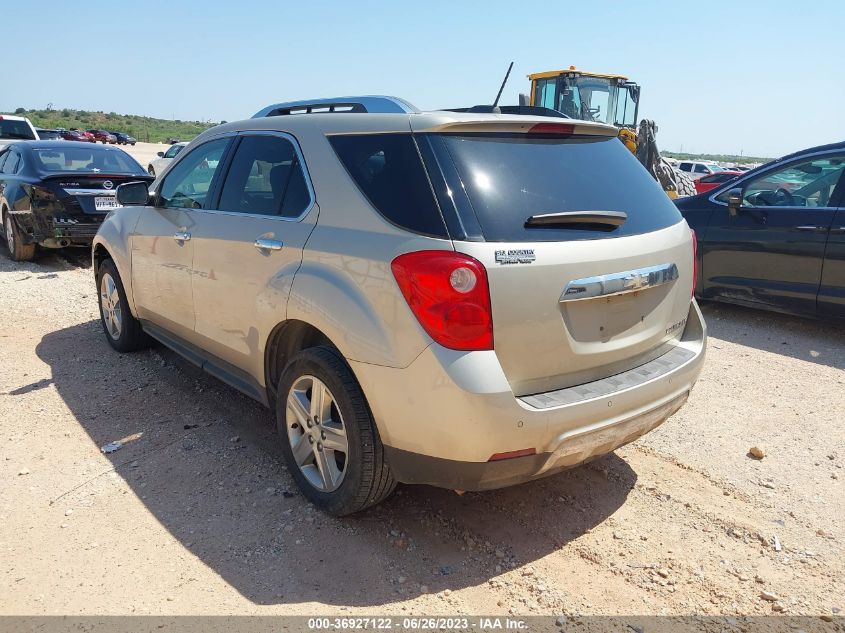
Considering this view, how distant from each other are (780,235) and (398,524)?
5104 mm

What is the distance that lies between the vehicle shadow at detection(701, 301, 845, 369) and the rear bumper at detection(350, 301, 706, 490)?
12.2 feet

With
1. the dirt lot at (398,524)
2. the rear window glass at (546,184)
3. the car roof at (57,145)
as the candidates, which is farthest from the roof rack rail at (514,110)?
the car roof at (57,145)

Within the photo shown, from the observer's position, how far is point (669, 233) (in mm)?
3326

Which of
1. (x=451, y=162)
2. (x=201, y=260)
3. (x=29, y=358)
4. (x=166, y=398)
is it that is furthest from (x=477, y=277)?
(x=29, y=358)

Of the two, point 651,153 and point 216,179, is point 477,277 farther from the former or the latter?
point 651,153

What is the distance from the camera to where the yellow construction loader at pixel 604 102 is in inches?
584

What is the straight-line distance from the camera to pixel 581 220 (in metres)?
2.91

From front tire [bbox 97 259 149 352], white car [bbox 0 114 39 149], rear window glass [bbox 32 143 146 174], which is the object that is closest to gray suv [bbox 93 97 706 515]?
front tire [bbox 97 259 149 352]

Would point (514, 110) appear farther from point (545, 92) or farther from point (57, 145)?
point (545, 92)

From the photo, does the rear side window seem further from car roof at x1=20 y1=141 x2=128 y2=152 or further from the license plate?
car roof at x1=20 y1=141 x2=128 y2=152

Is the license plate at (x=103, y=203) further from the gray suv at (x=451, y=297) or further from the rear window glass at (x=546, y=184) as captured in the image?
the rear window glass at (x=546, y=184)

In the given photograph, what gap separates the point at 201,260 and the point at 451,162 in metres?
1.89

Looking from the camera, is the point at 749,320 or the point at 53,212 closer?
the point at 749,320

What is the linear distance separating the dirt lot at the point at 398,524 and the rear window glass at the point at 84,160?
5153mm
